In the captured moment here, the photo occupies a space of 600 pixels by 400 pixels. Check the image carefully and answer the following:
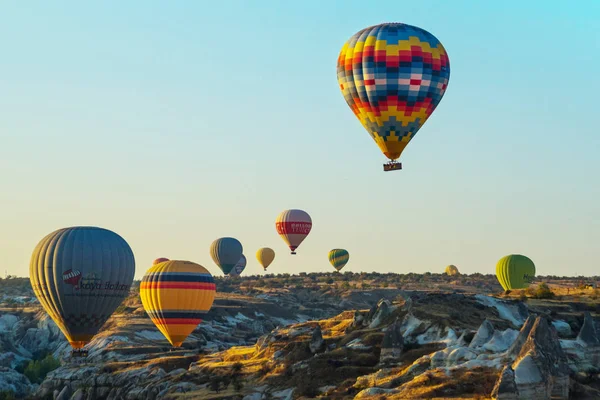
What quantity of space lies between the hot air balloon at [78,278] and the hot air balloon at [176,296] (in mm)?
11965

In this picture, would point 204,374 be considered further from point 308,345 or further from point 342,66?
point 342,66

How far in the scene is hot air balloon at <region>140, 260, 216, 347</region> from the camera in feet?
449

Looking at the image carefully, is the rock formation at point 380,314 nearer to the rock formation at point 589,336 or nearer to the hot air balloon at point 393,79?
the hot air balloon at point 393,79

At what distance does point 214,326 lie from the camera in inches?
7141

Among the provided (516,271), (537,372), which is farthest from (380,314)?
(516,271)

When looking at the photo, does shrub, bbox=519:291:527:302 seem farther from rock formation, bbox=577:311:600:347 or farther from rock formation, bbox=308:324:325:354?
rock formation, bbox=308:324:325:354

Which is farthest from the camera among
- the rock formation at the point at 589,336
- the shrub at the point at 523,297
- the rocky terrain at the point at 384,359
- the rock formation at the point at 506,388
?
the shrub at the point at 523,297

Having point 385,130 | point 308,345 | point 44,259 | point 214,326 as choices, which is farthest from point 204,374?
point 214,326

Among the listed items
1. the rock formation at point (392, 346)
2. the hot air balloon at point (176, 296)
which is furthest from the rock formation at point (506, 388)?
the hot air balloon at point (176, 296)

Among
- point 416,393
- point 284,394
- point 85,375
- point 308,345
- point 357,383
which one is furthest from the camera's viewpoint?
point 85,375

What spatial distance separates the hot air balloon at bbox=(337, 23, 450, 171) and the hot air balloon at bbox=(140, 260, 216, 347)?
3963cm

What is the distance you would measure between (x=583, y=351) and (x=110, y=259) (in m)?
53.5

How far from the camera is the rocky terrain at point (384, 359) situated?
85.5m

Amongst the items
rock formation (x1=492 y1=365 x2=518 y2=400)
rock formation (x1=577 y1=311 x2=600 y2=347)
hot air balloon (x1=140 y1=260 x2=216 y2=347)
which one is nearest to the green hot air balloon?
hot air balloon (x1=140 y1=260 x2=216 y2=347)
